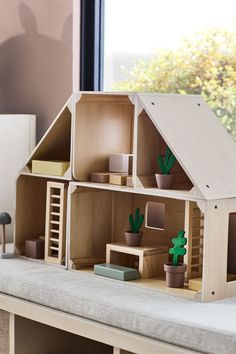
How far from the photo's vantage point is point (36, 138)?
2410mm

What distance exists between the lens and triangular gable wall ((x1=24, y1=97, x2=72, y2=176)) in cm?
194

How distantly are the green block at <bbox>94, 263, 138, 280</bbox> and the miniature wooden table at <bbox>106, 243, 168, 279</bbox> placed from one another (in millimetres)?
28

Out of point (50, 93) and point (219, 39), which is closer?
point (219, 39)

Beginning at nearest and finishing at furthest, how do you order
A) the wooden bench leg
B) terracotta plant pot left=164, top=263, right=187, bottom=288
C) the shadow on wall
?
1. terracotta plant pot left=164, top=263, right=187, bottom=288
2. the wooden bench leg
3. the shadow on wall

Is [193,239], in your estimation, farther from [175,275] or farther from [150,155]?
[150,155]

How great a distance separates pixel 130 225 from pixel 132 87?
0.47 meters

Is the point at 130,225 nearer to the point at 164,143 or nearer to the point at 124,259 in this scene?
the point at 124,259

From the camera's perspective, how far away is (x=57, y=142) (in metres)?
2.02

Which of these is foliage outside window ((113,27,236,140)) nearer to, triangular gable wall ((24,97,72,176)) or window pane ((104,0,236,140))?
window pane ((104,0,236,140))

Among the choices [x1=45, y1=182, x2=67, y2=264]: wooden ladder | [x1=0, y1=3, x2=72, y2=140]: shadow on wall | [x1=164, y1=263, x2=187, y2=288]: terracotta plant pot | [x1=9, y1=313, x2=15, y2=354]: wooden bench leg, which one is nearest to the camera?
[x1=164, y1=263, x2=187, y2=288]: terracotta plant pot

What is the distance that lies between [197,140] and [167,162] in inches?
3.4

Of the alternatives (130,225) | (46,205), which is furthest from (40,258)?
(130,225)

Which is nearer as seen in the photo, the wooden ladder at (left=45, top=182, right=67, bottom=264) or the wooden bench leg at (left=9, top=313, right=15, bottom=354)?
the wooden bench leg at (left=9, top=313, right=15, bottom=354)

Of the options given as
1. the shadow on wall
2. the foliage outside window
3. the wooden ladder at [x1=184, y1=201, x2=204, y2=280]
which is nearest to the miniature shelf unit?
the wooden ladder at [x1=184, y1=201, x2=204, y2=280]
